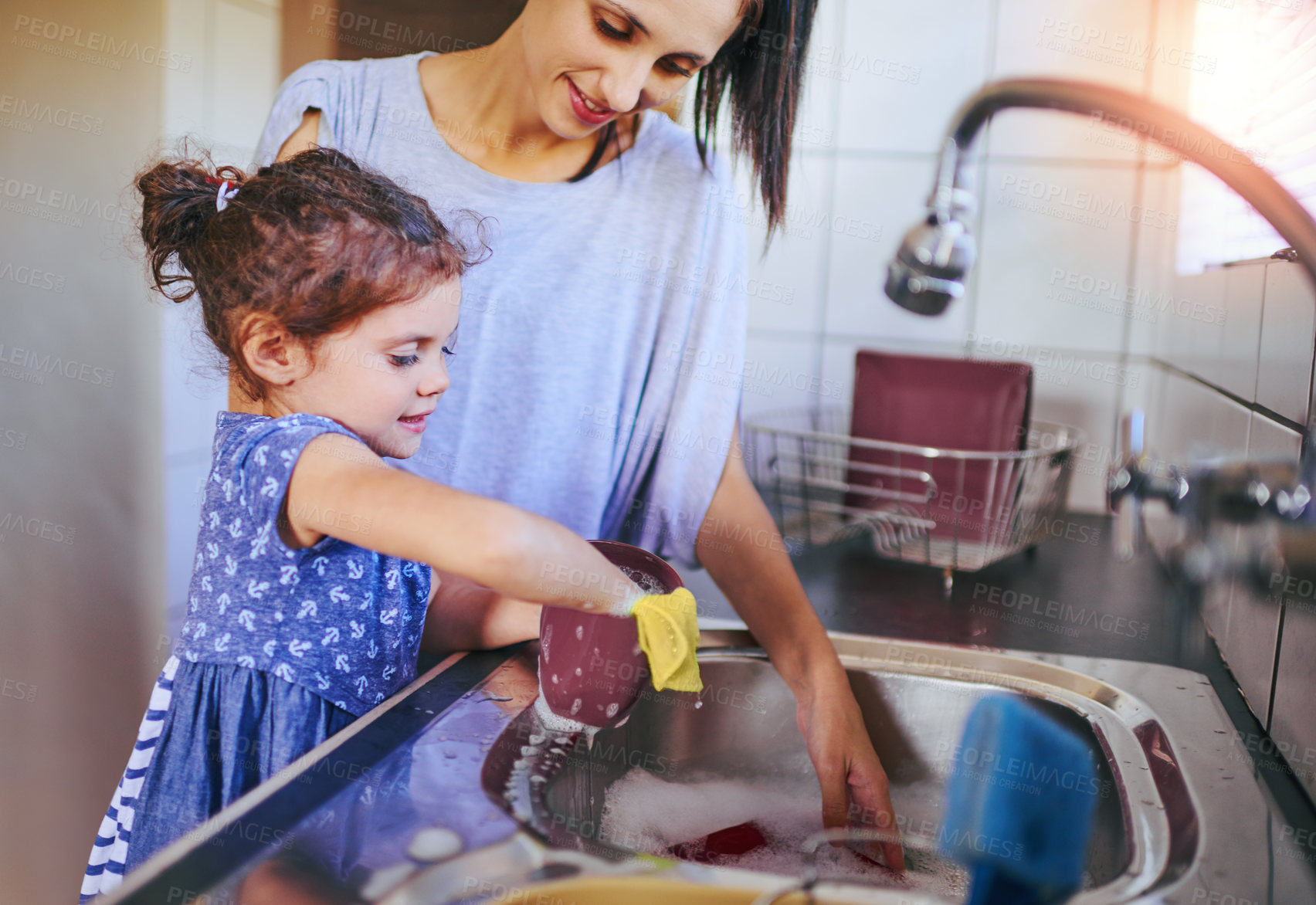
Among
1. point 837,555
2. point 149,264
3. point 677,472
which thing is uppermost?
point 149,264

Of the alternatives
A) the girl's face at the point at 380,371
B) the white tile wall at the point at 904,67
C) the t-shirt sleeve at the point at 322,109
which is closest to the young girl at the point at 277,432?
the girl's face at the point at 380,371

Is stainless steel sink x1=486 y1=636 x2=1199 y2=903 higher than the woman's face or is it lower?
lower

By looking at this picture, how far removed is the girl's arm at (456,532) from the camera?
19.7 inches

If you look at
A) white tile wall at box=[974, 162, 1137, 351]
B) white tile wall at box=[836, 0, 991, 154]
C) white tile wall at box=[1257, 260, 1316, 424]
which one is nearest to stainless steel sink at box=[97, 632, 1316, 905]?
white tile wall at box=[1257, 260, 1316, 424]

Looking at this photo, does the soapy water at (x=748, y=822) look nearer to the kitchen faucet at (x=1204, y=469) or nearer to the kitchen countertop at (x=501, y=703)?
the kitchen countertop at (x=501, y=703)

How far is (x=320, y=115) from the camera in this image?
79 cm

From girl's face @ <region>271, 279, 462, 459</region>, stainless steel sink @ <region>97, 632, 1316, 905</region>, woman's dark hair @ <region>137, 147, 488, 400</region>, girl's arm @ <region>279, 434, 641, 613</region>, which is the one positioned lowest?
stainless steel sink @ <region>97, 632, 1316, 905</region>

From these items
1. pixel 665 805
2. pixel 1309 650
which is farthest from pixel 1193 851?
pixel 665 805

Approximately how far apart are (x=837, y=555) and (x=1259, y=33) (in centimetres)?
66

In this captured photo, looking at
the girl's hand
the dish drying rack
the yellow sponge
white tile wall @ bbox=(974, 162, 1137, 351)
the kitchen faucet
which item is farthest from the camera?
white tile wall @ bbox=(974, 162, 1137, 351)

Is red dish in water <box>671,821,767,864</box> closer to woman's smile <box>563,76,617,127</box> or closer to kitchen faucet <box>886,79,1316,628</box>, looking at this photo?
kitchen faucet <box>886,79,1316,628</box>

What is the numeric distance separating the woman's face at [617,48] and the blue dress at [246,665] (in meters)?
0.34

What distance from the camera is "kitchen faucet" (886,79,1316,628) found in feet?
1.32

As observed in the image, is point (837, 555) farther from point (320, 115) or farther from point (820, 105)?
point (320, 115)
